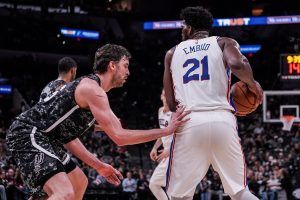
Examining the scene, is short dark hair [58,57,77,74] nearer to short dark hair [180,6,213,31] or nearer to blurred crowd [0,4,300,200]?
short dark hair [180,6,213,31]

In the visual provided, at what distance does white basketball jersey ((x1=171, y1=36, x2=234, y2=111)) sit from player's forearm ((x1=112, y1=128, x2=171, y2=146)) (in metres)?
0.31

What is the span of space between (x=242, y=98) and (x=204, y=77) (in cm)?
43

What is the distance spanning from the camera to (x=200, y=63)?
4.44 meters

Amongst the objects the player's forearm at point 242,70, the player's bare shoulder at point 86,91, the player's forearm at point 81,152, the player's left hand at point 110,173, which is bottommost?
the player's left hand at point 110,173

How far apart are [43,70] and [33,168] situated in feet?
71.9

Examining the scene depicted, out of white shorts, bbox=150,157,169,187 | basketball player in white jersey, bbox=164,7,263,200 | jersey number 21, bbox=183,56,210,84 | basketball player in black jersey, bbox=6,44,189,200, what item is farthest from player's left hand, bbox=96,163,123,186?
white shorts, bbox=150,157,169,187

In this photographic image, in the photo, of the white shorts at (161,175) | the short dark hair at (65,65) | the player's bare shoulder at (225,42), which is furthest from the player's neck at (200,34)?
the white shorts at (161,175)

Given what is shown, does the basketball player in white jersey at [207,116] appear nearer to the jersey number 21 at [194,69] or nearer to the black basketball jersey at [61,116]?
the jersey number 21 at [194,69]

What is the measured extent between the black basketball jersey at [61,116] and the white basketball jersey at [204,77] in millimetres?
729

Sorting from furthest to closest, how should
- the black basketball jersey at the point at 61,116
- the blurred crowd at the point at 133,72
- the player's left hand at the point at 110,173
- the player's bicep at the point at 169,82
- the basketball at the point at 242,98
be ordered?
1. the blurred crowd at the point at 133,72
2. the player's left hand at the point at 110,173
3. the player's bicep at the point at 169,82
4. the basketball at the point at 242,98
5. the black basketball jersey at the point at 61,116

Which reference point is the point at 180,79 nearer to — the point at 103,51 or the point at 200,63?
the point at 200,63

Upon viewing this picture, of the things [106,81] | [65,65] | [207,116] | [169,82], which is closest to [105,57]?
[106,81]

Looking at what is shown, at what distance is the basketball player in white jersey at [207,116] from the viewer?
14.1 feet

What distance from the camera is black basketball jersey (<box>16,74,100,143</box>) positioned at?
4.37m
